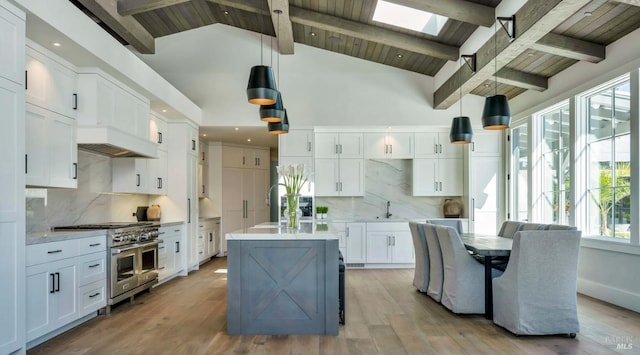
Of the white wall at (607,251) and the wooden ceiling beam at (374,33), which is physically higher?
the wooden ceiling beam at (374,33)

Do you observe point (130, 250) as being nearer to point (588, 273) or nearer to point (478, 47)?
point (478, 47)

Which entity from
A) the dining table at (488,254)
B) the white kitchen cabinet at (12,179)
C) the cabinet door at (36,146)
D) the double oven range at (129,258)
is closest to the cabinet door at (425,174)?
the dining table at (488,254)

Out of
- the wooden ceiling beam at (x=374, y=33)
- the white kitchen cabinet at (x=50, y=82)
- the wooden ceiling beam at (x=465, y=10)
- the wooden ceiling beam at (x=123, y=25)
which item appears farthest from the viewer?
the wooden ceiling beam at (x=374, y=33)

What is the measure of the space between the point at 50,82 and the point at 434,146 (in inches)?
223

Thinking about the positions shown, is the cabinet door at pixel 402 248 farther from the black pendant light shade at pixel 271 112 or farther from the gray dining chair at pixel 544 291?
the gray dining chair at pixel 544 291

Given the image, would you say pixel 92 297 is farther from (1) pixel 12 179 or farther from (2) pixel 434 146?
(2) pixel 434 146

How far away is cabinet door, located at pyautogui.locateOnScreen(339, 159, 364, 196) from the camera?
7.61 m

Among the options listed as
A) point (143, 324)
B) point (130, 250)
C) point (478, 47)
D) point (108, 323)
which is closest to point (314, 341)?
point (143, 324)

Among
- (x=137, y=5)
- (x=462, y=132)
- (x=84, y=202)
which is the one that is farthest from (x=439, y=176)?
(x=84, y=202)

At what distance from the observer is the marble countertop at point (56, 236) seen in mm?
3409

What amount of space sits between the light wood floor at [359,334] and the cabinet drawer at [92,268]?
411mm

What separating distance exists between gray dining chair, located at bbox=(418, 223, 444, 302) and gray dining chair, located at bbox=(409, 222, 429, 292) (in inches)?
5.9

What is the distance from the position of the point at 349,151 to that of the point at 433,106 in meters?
1.57

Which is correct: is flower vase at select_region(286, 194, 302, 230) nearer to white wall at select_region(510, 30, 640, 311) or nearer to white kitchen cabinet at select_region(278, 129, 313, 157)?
white kitchen cabinet at select_region(278, 129, 313, 157)
